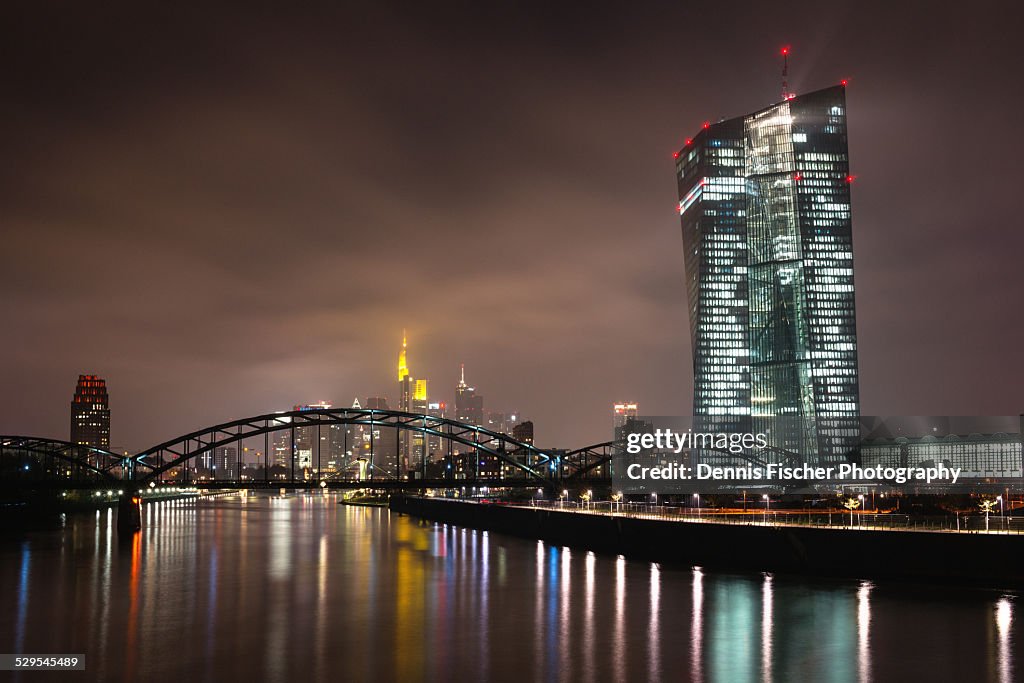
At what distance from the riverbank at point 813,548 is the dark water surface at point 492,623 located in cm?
160

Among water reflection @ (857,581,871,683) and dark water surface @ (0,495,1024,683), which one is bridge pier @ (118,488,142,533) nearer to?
dark water surface @ (0,495,1024,683)

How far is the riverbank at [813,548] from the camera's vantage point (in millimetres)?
44188

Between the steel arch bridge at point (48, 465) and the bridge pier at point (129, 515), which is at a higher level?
the steel arch bridge at point (48, 465)

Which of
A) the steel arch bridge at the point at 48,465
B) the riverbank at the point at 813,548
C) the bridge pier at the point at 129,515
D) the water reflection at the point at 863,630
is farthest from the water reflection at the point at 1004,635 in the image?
the steel arch bridge at the point at 48,465

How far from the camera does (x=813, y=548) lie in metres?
51.2

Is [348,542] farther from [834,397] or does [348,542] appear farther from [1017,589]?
[834,397]

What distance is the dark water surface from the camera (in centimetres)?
3250

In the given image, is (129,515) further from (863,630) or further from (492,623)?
(863,630)

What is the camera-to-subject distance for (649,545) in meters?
64.1

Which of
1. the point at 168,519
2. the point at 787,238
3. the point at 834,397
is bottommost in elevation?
the point at 168,519

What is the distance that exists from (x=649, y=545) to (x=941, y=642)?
3041cm

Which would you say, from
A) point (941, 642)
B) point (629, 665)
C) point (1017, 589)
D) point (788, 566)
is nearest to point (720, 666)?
point (629, 665)

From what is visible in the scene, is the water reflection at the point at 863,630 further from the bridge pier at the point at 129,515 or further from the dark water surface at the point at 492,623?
the bridge pier at the point at 129,515

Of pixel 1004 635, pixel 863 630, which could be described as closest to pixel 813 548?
pixel 863 630
